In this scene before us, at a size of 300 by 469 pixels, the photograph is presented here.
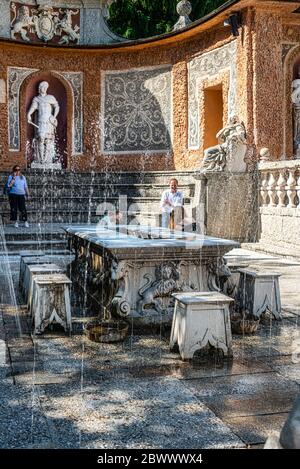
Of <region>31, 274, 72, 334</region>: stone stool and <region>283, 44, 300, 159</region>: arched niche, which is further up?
<region>283, 44, 300, 159</region>: arched niche

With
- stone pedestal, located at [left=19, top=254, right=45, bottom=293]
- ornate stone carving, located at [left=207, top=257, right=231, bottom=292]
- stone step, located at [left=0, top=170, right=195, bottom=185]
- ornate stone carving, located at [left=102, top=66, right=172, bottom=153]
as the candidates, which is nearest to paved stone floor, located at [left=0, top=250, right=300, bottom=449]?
ornate stone carving, located at [left=207, top=257, right=231, bottom=292]

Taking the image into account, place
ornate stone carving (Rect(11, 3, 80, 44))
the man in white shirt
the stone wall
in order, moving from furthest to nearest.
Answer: ornate stone carving (Rect(11, 3, 80, 44)) < the stone wall < the man in white shirt

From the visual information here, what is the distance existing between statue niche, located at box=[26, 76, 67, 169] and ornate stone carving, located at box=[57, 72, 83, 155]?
38cm

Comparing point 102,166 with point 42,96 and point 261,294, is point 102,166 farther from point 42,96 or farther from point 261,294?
point 261,294

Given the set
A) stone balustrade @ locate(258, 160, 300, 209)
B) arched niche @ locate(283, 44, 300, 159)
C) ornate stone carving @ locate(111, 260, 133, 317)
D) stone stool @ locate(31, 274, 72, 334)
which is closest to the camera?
stone stool @ locate(31, 274, 72, 334)

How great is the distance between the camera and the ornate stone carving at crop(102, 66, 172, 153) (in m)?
17.2

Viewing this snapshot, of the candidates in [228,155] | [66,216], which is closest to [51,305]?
[228,155]

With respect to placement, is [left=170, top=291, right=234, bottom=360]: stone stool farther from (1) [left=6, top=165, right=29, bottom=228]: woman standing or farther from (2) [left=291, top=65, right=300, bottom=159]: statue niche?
(2) [left=291, top=65, right=300, bottom=159]: statue niche

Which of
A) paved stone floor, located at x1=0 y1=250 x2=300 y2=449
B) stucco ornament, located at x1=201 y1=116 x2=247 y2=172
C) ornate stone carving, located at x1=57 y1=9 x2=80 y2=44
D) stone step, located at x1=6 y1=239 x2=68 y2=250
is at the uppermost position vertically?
ornate stone carving, located at x1=57 y1=9 x2=80 y2=44

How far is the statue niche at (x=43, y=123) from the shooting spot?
57.3 feet

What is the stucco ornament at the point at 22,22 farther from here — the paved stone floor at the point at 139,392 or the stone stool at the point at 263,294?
the paved stone floor at the point at 139,392

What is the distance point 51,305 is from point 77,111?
42.9ft

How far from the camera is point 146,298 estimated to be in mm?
5727

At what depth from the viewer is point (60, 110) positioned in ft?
59.0
